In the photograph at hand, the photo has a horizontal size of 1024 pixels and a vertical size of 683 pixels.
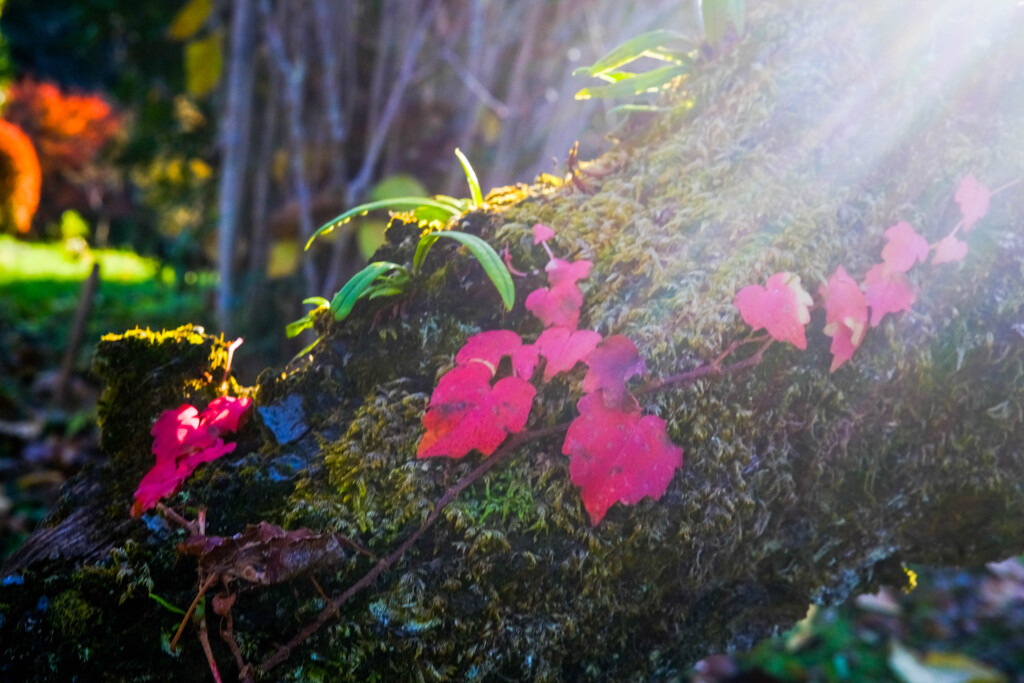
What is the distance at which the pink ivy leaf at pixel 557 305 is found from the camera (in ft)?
3.99

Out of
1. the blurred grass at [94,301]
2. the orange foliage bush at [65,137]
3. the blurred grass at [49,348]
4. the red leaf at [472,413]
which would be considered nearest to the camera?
the red leaf at [472,413]

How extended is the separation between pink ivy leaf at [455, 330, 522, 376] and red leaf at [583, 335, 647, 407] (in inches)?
5.6

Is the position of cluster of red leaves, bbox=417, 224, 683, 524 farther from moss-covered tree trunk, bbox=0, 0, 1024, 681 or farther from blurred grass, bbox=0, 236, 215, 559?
blurred grass, bbox=0, 236, 215, 559

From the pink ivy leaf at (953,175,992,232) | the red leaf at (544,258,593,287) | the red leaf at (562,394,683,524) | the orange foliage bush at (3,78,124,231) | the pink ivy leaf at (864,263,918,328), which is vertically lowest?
the orange foliage bush at (3,78,124,231)

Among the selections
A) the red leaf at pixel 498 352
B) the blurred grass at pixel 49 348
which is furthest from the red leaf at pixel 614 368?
the blurred grass at pixel 49 348

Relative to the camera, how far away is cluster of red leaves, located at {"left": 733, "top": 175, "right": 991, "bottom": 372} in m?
1.17

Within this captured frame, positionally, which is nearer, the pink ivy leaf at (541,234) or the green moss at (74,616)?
the green moss at (74,616)

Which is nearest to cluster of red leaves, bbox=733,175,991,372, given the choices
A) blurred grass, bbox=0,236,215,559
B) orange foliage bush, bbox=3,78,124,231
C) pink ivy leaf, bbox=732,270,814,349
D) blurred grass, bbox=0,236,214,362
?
pink ivy leaf, bbox=732,270,814,349

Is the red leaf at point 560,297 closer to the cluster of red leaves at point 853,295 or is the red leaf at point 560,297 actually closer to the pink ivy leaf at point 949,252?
the cluster of red leaves at point 853,295

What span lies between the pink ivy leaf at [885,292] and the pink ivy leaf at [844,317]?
25 mm

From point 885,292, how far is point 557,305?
601 mm

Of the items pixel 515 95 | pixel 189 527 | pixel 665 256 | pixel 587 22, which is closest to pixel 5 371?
pixel 515 95

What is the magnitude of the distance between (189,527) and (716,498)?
2.81 feet

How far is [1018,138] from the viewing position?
1329 millimetres
